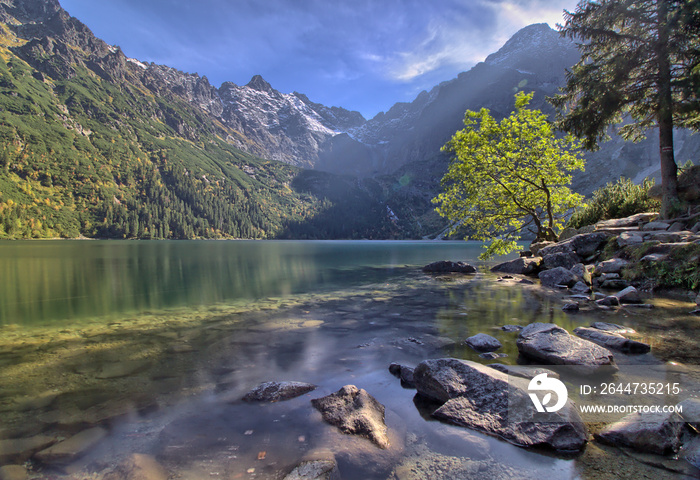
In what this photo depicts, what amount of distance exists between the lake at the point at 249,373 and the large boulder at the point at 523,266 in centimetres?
790

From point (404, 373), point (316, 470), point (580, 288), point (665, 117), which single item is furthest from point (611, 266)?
point (316, 470)

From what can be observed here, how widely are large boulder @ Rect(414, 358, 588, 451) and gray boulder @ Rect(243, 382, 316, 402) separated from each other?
2.38 m

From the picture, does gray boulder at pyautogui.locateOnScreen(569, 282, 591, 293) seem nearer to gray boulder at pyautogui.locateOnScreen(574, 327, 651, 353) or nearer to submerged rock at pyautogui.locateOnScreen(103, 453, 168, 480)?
gray boulder at pyautogui.locateOnScreen(574, 327, 651, 353)

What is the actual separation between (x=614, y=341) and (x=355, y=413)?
7.14m

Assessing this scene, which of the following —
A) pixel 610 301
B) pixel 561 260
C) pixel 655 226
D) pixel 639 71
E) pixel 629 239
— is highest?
pixel 639 71

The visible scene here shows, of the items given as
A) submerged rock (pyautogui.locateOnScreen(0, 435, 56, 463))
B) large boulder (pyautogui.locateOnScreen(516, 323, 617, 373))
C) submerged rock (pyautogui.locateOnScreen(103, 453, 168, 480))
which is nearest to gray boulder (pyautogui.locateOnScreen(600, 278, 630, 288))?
large boulder (pyautogui.locateOnScreen(516, 323, 617, 373))

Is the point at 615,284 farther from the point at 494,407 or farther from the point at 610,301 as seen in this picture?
the point at 494,407

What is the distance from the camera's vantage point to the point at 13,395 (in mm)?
6234

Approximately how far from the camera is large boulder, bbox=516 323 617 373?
6531mm

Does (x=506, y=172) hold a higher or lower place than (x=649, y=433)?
higher

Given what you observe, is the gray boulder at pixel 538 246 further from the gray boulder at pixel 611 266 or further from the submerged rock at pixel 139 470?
the submerged rock at pixel 139 470

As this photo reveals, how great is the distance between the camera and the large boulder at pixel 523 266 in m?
24.2

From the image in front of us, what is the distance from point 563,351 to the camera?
6.93 m

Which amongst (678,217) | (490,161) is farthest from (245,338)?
(678,217)
